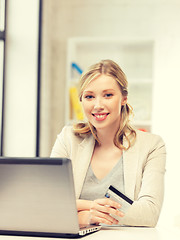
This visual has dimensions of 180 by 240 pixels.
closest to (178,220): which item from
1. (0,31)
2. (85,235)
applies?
(85,235)

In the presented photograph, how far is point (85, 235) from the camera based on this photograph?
1374mm

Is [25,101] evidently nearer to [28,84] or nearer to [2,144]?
[28,84]

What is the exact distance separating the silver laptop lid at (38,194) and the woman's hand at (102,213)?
0.59 feet

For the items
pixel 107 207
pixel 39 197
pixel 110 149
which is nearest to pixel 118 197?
pixel 107 207

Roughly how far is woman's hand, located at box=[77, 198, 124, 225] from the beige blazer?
0.12 meters

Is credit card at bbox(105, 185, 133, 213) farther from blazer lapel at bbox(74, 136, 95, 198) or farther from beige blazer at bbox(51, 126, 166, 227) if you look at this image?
blazer lapel at bbox(74, 136, 95, 198)

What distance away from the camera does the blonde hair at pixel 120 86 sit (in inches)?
74.6

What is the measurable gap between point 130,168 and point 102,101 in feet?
0.99

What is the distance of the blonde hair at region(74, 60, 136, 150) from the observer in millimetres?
1896

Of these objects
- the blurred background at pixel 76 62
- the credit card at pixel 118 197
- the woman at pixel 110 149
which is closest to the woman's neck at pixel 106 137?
the woman at pixel 110 149

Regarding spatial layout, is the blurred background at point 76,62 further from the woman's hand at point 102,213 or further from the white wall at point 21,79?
the woman's hand at point 102,213

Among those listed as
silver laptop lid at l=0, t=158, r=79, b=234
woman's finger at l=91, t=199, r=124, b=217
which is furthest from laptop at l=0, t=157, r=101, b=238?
woman's finger at l=91, t=199, r=124, b=217

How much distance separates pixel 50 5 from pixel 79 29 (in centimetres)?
36

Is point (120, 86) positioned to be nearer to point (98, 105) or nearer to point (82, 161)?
point (98, 105)
